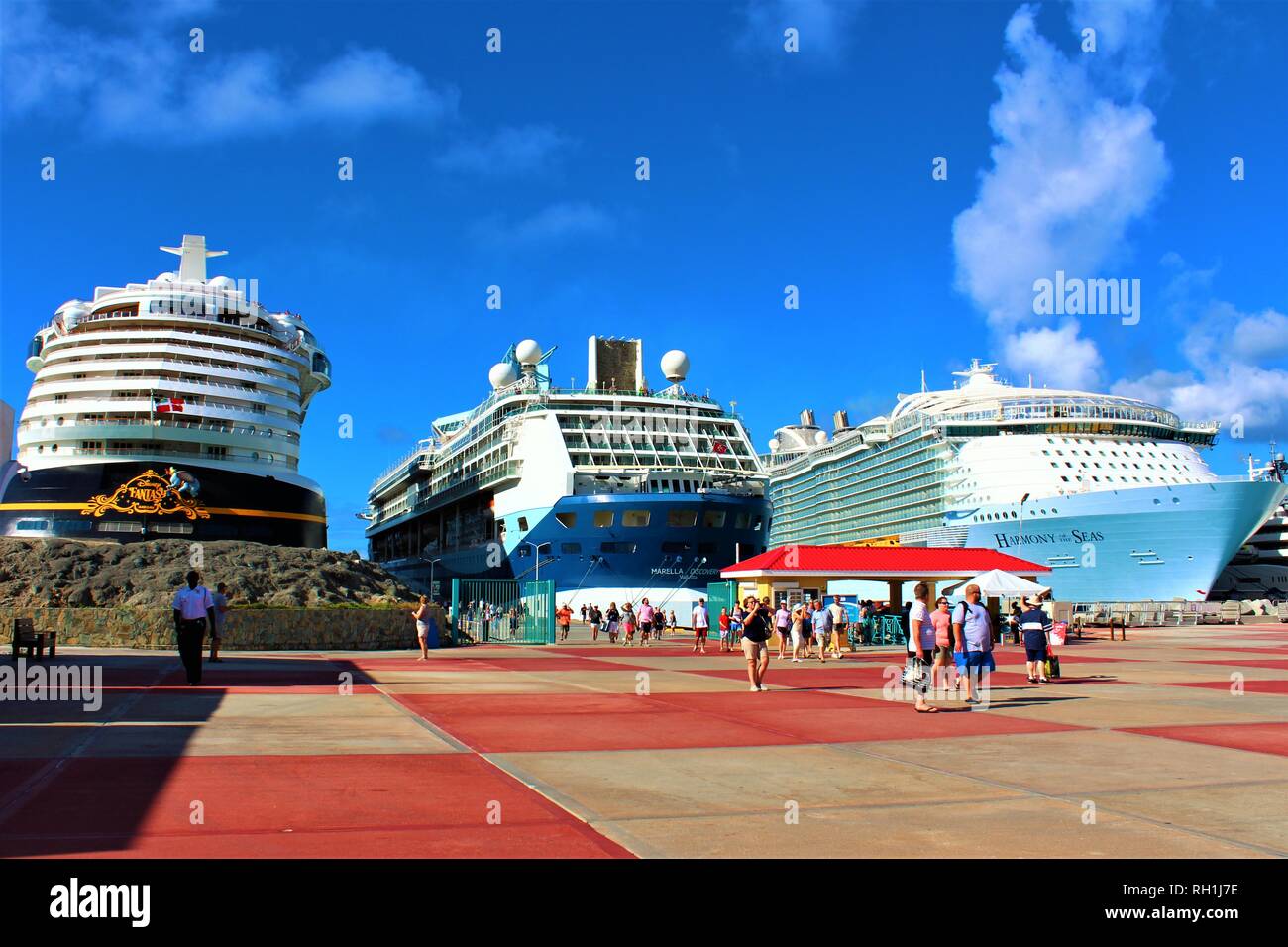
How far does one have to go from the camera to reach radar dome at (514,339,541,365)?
6794cm

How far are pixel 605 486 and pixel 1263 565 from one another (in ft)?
190

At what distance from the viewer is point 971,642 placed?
12820mm

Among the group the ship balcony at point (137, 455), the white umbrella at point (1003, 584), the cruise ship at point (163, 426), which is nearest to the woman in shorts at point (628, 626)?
the white umbrella at point (1003, 584)

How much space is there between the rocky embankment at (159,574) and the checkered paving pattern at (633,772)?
15.7 m

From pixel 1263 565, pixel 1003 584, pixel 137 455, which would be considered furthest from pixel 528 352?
pixel 1263 565

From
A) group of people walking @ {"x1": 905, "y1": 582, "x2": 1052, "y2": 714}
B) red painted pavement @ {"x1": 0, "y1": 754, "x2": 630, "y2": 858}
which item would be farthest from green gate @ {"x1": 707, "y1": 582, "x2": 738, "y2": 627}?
red painted pavement @ {"x1": 0, "y1": 754, "x2": 630, "y2": 858}

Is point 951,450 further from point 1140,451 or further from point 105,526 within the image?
point 105,526

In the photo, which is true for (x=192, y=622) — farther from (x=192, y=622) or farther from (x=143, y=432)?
(x=143, y=432)

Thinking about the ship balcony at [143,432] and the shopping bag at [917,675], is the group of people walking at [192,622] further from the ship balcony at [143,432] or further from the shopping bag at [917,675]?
the ship balcony at [143,432]

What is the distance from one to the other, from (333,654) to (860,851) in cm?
1931

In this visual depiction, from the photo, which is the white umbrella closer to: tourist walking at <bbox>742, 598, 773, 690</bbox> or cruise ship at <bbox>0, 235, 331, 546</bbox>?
tourist walking at <bbox>742, 598, 773, 690</bbox>

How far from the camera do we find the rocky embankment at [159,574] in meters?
28.5

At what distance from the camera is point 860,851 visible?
491 centimetres
